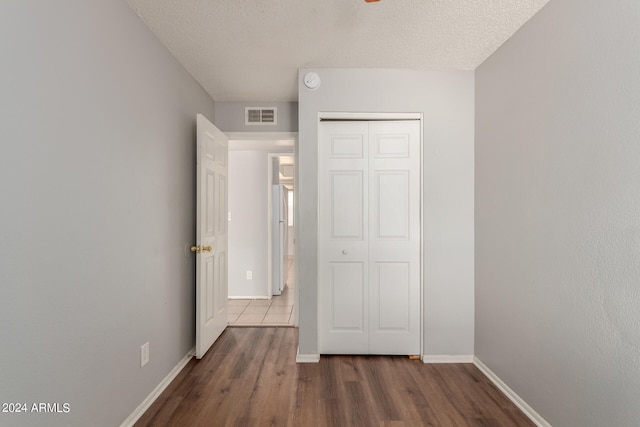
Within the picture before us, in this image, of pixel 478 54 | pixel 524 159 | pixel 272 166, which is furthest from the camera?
pixel 272 166

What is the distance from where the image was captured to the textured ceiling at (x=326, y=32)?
6.15ft

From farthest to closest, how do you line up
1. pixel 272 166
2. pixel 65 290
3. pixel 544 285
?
pixel 272 166
pixel 544 285
pixel 65 290

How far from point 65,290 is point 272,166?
11.9 ft

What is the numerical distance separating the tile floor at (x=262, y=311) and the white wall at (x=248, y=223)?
237mm

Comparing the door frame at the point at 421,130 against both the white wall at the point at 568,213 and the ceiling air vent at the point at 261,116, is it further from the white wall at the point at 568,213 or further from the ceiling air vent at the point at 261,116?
the ceiling air vent at the point at 261,116

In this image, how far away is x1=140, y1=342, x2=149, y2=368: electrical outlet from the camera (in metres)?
1.96

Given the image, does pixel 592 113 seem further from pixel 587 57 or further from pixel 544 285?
pixel 544 285

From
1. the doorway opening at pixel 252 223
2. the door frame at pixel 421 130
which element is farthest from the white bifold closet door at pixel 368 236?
the doorway opening at pixel 252 223

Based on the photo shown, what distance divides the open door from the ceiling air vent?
16.2 inches

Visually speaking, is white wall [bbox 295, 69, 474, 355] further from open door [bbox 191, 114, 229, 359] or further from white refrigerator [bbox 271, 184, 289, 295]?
white refrigerator [bbox 271, 184, 289, 295]

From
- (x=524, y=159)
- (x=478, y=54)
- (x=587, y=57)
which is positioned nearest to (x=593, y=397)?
(x=524, y=159)

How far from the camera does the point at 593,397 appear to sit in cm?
152

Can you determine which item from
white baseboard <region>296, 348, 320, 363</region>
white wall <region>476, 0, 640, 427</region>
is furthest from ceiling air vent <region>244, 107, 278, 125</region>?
white baseboard <region>296, 348, 320, 363</region>

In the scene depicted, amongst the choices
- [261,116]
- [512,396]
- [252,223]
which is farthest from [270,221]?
[512,396]
